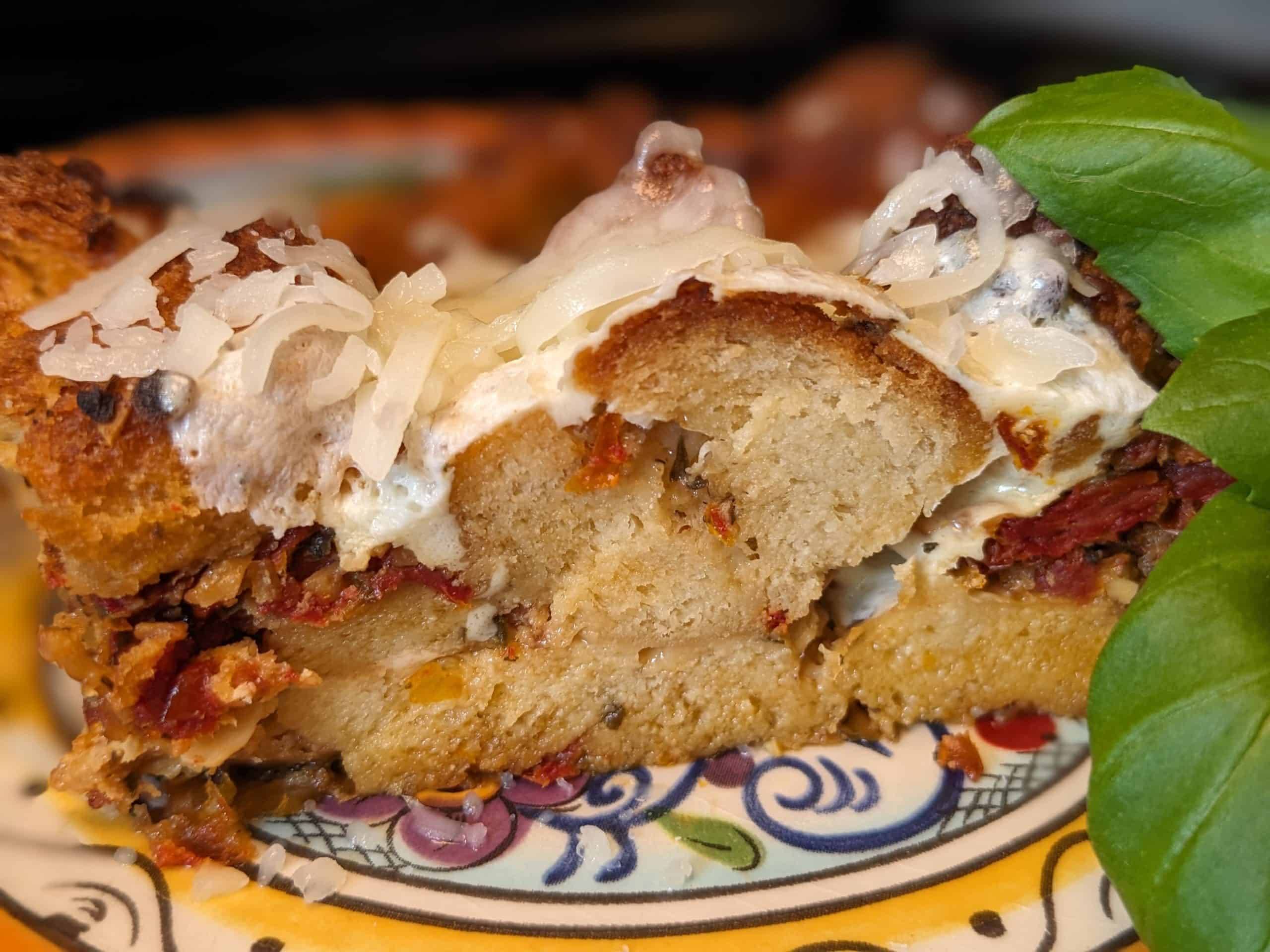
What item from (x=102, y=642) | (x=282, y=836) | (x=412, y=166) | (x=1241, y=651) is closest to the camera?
(x=1241, y=651)

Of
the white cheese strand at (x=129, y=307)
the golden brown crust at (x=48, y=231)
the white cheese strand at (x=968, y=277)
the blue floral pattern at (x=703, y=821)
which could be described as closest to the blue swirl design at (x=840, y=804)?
the blue floral pattern at (x=703, y=821)

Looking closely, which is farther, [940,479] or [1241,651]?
[940,479]

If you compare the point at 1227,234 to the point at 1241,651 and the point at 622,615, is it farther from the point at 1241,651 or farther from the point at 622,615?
the point at 622,615

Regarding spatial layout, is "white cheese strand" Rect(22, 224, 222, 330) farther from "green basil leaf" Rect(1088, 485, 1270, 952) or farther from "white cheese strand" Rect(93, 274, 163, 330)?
"green basil leaf" Rect(1088, 485, 1270, 952)

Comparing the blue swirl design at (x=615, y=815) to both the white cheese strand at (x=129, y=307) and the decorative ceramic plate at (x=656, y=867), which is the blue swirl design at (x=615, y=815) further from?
the white cheese strand at (x=129, y=307)

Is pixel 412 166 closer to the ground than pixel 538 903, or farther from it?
farther from it

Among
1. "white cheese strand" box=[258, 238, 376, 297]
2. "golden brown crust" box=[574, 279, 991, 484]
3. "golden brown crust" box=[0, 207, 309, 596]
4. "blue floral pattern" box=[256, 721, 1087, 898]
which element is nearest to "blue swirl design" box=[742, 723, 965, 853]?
"blue floral pattern" box=[256, 721, 1087, 898]

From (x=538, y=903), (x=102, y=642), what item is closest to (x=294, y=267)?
(x=102, y=642)
